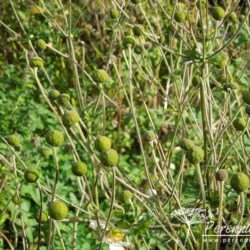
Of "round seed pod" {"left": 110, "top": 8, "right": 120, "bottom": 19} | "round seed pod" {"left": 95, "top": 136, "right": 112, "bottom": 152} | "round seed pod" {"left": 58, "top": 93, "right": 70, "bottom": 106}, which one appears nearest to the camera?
"round seed pod" {"left": 95, "top": 136, "right": 112, "bottom": 152}

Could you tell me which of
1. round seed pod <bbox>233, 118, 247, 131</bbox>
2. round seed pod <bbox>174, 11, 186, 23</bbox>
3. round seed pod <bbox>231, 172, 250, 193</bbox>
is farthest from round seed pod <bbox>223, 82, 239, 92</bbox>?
round seed pod <bbox>231, 172, 250, 193</bbox>

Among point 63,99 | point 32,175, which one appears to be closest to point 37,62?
point 63,99

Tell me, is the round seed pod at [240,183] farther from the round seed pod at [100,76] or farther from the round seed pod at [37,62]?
the round seed pod at [37,62]

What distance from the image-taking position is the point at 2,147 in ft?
7.48

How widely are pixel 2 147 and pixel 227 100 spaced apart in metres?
1.05

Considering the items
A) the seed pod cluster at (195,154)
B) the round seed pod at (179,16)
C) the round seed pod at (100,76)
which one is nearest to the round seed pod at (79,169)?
the seed pod cluster at (195,154)

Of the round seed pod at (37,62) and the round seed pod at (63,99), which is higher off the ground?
the round seed pod at (37,62)

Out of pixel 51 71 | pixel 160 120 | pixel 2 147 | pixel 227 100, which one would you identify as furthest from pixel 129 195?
pixel 51 71

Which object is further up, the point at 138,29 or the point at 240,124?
Answer: the point at 138,29

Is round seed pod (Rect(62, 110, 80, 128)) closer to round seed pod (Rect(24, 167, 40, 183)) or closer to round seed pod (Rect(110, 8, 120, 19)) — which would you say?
round seed pod (Rect(24, 167, 40, 183))

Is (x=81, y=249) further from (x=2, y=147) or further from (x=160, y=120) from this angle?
(x=160, y=120)

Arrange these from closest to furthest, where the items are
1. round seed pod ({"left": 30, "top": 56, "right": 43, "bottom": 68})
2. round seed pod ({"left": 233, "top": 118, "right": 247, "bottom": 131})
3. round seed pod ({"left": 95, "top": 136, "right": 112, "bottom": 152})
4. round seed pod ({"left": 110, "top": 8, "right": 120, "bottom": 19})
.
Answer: round seed pod ({"left": 95, "top": 136, "right": 112, "bottom": 152}) < round seed pod ({"left": 233, "top": 118, "right": 247, "bottom": 131}) < round seed pod ({"left": 30, "top": 56, "right": 43, "bottom": 68}) < round seed pod ({"left": 110, "top": 8, "right": 120, "bottom": 19})

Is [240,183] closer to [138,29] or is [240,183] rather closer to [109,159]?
[109,159]

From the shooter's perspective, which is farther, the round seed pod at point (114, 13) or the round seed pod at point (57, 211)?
the round seed pod at point (114, 13)
